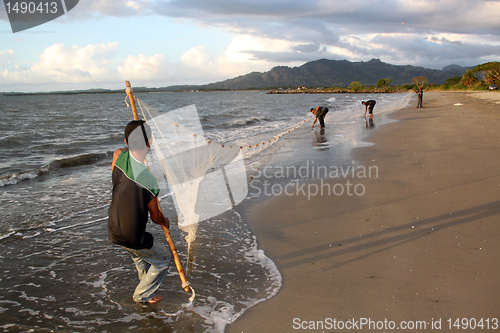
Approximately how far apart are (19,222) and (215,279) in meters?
4.39

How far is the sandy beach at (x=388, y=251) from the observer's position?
115 inches

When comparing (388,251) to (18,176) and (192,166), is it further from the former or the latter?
(18,176)

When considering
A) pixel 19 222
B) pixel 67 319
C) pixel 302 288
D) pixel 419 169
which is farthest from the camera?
pixel 419 169

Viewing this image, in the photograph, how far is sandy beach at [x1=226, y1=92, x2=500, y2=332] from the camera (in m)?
2.92

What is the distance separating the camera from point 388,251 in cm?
399

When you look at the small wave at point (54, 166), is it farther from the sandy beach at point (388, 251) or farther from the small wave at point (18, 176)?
the sandy beach at point (388, 251)

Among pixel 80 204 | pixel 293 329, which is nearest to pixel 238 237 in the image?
pixel 293 329

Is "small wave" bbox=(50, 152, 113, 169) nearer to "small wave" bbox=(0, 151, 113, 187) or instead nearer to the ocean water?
"small wave" bbox=(0, 151, 113, 187)

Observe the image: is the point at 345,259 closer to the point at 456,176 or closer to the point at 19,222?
the point at 456,176

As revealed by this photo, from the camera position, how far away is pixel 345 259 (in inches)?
154

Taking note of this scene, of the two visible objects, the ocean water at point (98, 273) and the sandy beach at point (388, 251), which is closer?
the sandy beach at point (388, 251)

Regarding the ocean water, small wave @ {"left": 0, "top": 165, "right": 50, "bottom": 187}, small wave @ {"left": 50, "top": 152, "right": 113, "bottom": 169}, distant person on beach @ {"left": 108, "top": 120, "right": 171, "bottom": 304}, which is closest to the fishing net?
the ocean water

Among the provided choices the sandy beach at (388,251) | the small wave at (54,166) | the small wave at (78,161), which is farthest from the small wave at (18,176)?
the sandy beach at (388,251)

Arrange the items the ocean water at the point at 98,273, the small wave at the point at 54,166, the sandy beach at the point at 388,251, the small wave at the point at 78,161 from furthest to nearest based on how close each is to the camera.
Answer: the small wave at the point at 78,161 → the small wave at the point at 54,166 → the ocean water at the point at 98,273 → the sandy beach at the point at 388,251
